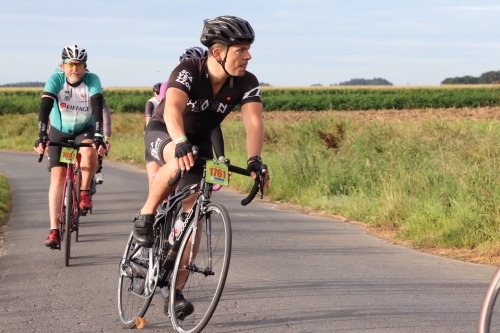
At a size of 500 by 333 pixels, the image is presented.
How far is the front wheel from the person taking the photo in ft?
27.3

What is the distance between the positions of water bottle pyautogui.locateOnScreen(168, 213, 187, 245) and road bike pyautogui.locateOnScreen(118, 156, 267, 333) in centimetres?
3

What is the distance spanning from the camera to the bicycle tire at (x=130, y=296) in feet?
18.6

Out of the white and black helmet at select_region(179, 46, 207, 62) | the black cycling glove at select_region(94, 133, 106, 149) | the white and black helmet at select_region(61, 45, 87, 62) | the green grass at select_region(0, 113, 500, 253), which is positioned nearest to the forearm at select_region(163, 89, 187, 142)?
the white and black helmet at select_region(179, 46, 207, 62)

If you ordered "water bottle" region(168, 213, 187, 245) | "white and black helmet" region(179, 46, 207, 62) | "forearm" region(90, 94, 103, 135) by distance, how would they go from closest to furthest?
"water bottle" region(168, 213, 187, 245)
"white and black helmet" region(179, 46, 207, 62)
"forearm" region(90, 94, 103, 135)

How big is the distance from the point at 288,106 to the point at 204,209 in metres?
74.8

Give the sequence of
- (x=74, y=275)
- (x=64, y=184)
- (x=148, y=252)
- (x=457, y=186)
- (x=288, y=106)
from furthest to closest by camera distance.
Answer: (x=288, y=106) → (x=457, y=186) → (x=64, y=184) → (x=74, y=275) → (x=148, y=252)

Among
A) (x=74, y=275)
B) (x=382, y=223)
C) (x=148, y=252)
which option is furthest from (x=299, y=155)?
(x=148, y=252)

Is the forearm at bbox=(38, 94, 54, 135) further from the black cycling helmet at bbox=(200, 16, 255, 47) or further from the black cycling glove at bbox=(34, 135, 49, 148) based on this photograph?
the black cycling helmet at bbox=(200, 16, 255, 47)

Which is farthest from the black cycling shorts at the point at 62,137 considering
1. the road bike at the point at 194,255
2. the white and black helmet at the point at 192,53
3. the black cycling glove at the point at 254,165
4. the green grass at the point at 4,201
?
the black cycling glove at the point at 254,165

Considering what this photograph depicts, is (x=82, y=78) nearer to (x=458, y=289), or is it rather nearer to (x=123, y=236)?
(x=123, y=236)

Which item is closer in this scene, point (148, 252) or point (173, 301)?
point (173, 301)

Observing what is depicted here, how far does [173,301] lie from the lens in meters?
5.09

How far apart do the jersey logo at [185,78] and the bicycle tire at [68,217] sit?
3570 mm

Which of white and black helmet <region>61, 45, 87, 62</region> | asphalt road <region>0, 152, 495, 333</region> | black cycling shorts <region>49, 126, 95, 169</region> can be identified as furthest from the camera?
black cycling shorts <region>49, 126, 95, 169</region>
